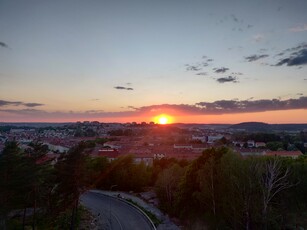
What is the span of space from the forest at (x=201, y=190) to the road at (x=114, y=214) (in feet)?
8.59

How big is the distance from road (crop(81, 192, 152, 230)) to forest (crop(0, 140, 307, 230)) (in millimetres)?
2618

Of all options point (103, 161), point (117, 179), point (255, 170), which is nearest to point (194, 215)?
point (255, 170)

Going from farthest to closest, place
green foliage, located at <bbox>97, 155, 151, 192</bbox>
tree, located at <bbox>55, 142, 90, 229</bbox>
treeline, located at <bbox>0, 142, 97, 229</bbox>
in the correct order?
1. green foliage, located at <bbox>97, 155, 151, 192</bbox>
2. tree, located at <bbox>55, 142, 90, 229</bbox>
3. treeline, located at <bbox>0, 142, 97, 229</bbox>

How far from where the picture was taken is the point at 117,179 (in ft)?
131

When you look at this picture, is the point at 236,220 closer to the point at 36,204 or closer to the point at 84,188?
the point at 84,188

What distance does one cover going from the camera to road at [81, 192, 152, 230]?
1011 inches

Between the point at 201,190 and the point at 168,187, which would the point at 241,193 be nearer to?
the point at 201,190

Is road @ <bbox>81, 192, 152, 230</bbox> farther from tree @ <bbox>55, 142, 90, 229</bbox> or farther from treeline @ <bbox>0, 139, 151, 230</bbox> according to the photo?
tree @ <bbox>55, 142, 90, 229</bbox>

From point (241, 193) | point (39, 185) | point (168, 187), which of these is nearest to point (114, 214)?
point (168, 187)

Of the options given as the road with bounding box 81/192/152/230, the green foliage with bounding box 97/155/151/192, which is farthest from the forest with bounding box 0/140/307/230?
the green foliage with bounding box 97/155/151/192

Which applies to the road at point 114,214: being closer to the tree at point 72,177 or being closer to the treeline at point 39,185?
the treeline at point 39,185

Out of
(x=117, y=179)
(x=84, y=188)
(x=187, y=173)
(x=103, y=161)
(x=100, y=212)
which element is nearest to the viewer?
(x=84, y=188)

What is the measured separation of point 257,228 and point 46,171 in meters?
14.8

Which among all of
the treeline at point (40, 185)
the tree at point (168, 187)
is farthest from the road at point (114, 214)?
the tree at point (168, 187)
